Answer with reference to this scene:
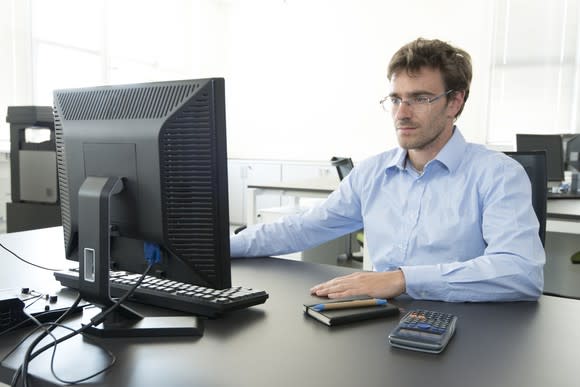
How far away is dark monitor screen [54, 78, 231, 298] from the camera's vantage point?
0.89 meters

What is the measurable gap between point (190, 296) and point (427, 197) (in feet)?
2.52

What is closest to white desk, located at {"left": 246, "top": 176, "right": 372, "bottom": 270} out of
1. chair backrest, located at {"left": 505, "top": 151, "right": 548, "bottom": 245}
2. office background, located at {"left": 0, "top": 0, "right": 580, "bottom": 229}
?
chair backrest, located at {"left": 505, "top": 151, "right": 548, "bottom": 245}

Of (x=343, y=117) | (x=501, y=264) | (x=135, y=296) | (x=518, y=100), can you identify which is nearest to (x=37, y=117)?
(x=135, y=296)

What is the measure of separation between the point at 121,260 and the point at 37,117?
2.69 m

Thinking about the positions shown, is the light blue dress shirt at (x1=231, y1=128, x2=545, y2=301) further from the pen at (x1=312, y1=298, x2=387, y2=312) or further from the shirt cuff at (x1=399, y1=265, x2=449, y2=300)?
the pen at (x1=312, y1=298, x2=387, y2=312)

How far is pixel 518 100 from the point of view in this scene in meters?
5.28

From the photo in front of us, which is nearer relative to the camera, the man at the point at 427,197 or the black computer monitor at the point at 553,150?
the man at the point at 427,197

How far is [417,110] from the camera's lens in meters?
1.59

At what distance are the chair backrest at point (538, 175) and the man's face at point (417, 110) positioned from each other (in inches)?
15.8

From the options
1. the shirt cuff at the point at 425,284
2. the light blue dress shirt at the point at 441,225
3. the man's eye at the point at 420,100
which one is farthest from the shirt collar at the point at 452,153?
the shirt cuff at the point at 425,284

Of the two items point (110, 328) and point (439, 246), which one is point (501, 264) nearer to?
point (439, 246)

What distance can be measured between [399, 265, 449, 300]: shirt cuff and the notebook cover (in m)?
0.11

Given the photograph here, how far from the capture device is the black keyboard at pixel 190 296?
1028 mm

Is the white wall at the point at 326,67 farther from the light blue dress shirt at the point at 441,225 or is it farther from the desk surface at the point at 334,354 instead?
the desk surface at the point at 334,354
